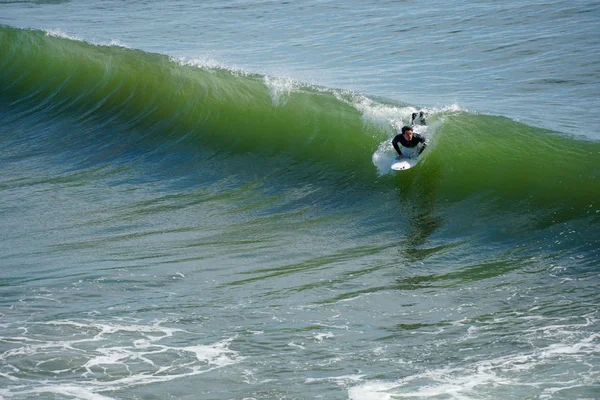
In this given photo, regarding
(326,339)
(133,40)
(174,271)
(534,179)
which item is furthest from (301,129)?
(133,40)

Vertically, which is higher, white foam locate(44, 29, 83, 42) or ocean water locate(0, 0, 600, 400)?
white foam locate(44, 29, 83, 42)

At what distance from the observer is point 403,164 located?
12.3 metres

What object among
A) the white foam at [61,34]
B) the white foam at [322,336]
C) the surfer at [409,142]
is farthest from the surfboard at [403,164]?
the white foam at [61,34]

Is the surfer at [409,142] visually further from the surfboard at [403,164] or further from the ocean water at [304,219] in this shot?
the ocean water at [304,219]

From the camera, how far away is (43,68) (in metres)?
21.2

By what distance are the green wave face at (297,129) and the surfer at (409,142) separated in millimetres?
271

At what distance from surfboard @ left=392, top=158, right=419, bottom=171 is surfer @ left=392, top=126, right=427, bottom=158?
10cm

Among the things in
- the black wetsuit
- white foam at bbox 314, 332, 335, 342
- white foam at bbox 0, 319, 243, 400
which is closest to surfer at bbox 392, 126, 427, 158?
the black wetsuit

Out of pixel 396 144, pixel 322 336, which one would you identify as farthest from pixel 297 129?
pixel 322 336

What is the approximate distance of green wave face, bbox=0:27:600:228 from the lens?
1165cm

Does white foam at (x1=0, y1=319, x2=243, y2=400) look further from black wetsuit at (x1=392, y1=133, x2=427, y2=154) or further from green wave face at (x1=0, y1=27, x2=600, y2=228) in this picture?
black wetsuit at (x1=392, y1=133, x2=427, y2=154)

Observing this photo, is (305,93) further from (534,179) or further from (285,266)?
(285,266)

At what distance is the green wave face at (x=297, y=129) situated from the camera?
11648 millimetres

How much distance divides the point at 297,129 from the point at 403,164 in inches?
122
